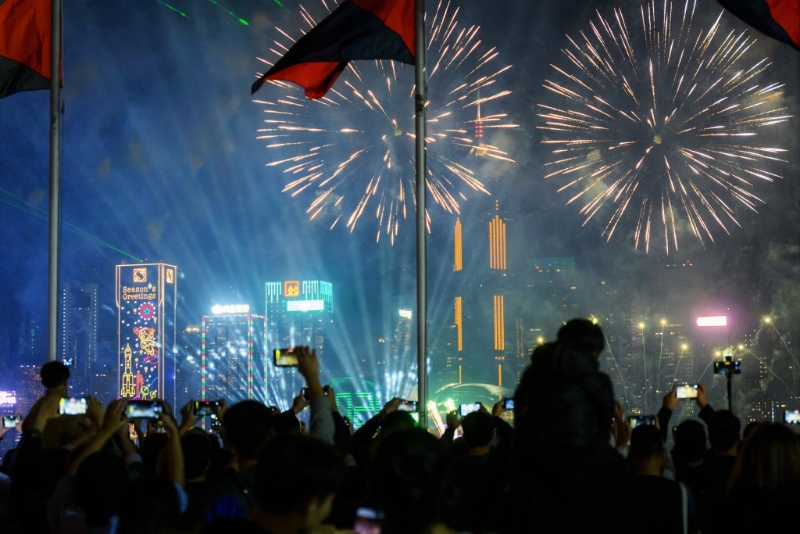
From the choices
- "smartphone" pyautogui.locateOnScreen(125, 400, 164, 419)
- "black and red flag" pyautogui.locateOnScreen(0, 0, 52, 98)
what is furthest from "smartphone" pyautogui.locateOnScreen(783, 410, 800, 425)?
"black and red flag" pyautogui.locateOnScreen(0, 0, 52, 98)

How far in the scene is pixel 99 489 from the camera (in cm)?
506

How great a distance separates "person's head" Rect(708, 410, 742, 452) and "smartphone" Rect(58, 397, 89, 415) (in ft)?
18.5

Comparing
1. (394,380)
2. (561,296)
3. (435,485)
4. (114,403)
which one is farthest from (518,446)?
(394,380)

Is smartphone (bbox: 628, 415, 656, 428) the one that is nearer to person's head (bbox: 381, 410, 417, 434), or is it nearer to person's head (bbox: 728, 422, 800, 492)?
person's head (bbox: 381, 410, 417, 434)

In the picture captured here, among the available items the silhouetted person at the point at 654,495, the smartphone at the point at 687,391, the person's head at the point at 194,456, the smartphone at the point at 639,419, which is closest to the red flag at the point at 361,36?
the smartphone at the point at 687,391

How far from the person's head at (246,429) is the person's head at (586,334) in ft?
6.11

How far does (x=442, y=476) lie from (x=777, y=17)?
1056cm

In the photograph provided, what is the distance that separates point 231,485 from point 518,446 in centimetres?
165

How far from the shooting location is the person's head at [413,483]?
130 inches

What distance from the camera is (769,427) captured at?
4.45 metres

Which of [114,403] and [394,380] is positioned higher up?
[114,403]

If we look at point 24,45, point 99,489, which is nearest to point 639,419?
point 99,489

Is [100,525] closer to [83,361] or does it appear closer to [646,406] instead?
[646,406]

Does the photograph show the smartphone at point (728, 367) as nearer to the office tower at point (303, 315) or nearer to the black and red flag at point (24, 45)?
the black and red flag at point (24, 45)
